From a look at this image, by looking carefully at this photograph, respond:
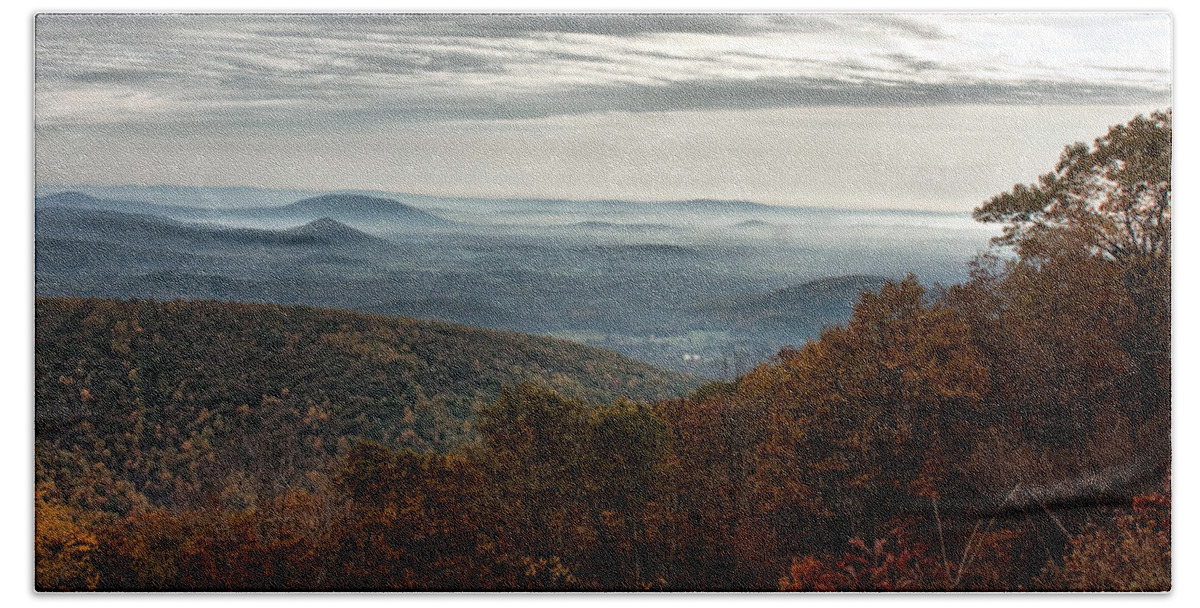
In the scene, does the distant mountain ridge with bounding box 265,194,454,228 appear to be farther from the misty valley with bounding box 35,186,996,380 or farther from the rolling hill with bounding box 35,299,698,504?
the rolling hill with bounding box 35,299,698,504

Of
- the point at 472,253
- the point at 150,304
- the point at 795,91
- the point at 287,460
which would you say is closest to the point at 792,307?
the point at 795,91

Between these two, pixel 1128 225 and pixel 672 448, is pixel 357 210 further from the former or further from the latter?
pixel 1128 225

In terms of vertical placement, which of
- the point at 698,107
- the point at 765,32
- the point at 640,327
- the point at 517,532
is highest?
the point at 765,32

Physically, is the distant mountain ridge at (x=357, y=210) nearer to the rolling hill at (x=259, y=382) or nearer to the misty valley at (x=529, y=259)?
the misty valley at (x=529, y=259)

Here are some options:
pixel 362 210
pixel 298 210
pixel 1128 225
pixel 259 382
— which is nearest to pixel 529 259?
pixel 362 210

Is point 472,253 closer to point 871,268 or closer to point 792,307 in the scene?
point 792,307

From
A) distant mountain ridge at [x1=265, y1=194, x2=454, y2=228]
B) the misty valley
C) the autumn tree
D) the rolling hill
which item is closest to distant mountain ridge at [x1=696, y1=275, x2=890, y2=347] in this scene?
the misty valley

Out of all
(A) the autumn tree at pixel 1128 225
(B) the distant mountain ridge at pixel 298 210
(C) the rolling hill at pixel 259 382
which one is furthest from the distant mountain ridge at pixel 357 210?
(A) the autumn tree at pixel 1128 225
